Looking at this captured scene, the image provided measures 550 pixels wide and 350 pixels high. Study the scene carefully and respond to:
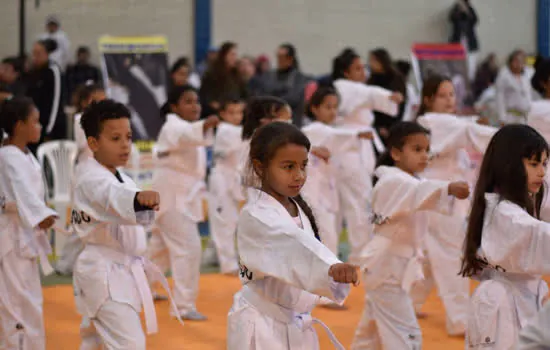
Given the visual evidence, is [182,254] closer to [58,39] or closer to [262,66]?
[262,66]

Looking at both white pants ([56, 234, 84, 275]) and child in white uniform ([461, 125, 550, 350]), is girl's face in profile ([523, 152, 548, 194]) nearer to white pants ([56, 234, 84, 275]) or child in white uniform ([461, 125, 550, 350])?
child in white uniform ([461, 125, 550, 350])

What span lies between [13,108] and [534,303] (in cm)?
Result: 280

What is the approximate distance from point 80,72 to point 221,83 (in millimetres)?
4413

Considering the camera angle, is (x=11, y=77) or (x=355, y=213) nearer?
(x=355, y=213)

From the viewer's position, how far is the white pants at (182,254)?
604 centimetres

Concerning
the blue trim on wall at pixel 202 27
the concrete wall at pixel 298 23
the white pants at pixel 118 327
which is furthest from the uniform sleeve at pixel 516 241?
the concrete wall at pixel 298 23

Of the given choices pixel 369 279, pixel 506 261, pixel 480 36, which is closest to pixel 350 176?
pixel 369 279

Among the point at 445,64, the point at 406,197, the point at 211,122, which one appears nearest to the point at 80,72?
the point at 445,64

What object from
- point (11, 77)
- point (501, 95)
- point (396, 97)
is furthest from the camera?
point (501, 95)

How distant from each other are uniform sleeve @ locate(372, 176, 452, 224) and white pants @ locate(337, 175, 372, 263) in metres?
2.56

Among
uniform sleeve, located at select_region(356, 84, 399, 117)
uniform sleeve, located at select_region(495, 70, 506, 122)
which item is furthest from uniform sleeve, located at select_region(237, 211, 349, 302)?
uniform sleeve, located at select_region(495, 70, 506, 122)

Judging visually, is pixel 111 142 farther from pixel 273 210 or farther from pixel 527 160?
pixel 527 160

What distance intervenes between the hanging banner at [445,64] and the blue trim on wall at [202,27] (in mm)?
4329

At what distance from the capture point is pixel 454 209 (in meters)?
5.75
